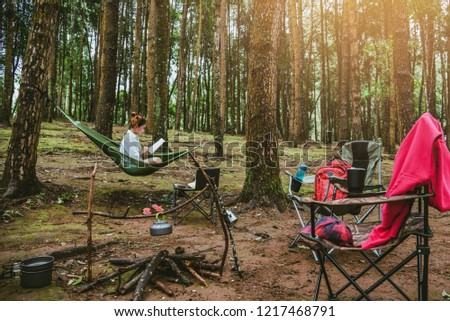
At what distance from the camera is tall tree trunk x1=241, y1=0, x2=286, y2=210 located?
467 centimetres

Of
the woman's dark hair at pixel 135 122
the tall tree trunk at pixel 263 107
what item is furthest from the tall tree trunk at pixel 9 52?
the tall tree trunk at pixel 263 107

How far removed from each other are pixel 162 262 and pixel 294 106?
1091 centimetres

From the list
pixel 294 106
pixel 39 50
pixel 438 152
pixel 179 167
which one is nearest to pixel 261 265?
pixel 438 152

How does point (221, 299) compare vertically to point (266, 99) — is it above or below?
below

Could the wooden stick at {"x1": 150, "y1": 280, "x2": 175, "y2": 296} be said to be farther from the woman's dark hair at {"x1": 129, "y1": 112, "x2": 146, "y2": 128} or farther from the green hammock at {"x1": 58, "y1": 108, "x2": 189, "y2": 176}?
the woman's dark hair at {"x1": 129, "y1": 112, "x2": 146, "y2": 128}

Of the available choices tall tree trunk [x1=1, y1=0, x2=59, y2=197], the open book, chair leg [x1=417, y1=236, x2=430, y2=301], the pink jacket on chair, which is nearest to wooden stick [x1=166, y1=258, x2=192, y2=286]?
the pink jacket on chair

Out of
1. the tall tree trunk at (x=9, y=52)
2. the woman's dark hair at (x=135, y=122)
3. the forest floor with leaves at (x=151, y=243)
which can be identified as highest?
the tall tree trunk at (x=9, y=52)

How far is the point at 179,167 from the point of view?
8.23m

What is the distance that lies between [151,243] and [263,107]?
8.01ft

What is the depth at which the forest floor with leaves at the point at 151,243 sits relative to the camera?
239 cm

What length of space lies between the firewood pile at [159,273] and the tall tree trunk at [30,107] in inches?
97.2

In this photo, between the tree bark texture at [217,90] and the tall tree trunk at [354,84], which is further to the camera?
the tall tree trunk at [354,84]

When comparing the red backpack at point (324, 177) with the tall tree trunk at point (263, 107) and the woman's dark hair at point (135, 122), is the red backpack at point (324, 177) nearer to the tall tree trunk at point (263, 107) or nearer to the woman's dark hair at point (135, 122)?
the tall tree trunk at point (263, 107)
